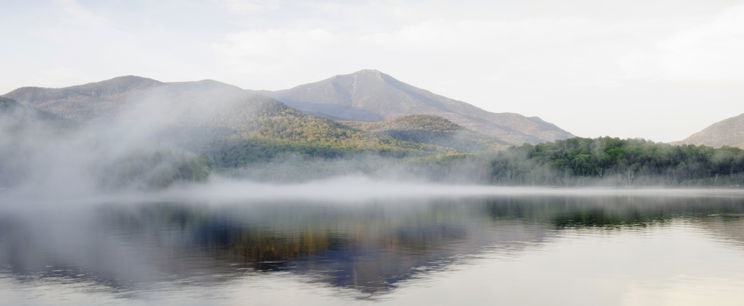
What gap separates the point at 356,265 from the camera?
37.7m

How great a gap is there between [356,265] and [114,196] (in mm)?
127774

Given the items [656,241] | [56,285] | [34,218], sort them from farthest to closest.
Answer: [34,218], [656,241], [56,285]

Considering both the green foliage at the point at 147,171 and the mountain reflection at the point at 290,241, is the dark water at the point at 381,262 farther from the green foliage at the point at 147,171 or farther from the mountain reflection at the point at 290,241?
the green foliage at the point at 147,171

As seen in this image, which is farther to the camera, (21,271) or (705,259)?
(705,259)

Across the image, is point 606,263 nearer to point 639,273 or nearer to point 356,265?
point 639,273

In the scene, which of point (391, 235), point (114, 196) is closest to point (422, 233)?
point (391, 235)

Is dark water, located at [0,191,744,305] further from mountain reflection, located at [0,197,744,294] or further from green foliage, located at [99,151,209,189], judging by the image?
green foliage, located at [99,151,209,189]

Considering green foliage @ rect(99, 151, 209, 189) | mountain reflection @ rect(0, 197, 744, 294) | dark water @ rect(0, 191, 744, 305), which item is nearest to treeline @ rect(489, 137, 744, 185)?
mountain reflection @ rect(0, 197, 744, 294)

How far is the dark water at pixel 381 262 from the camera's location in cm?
2936

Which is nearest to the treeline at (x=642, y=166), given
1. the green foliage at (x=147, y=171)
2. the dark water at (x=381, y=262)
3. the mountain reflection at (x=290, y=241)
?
the mountain reflection at (x=290, y=241)

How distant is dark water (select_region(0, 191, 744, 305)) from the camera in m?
29.4

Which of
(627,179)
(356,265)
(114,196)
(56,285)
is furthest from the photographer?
(627,179)

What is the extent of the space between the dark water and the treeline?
384ft

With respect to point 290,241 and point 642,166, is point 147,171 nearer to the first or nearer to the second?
point 290,241
